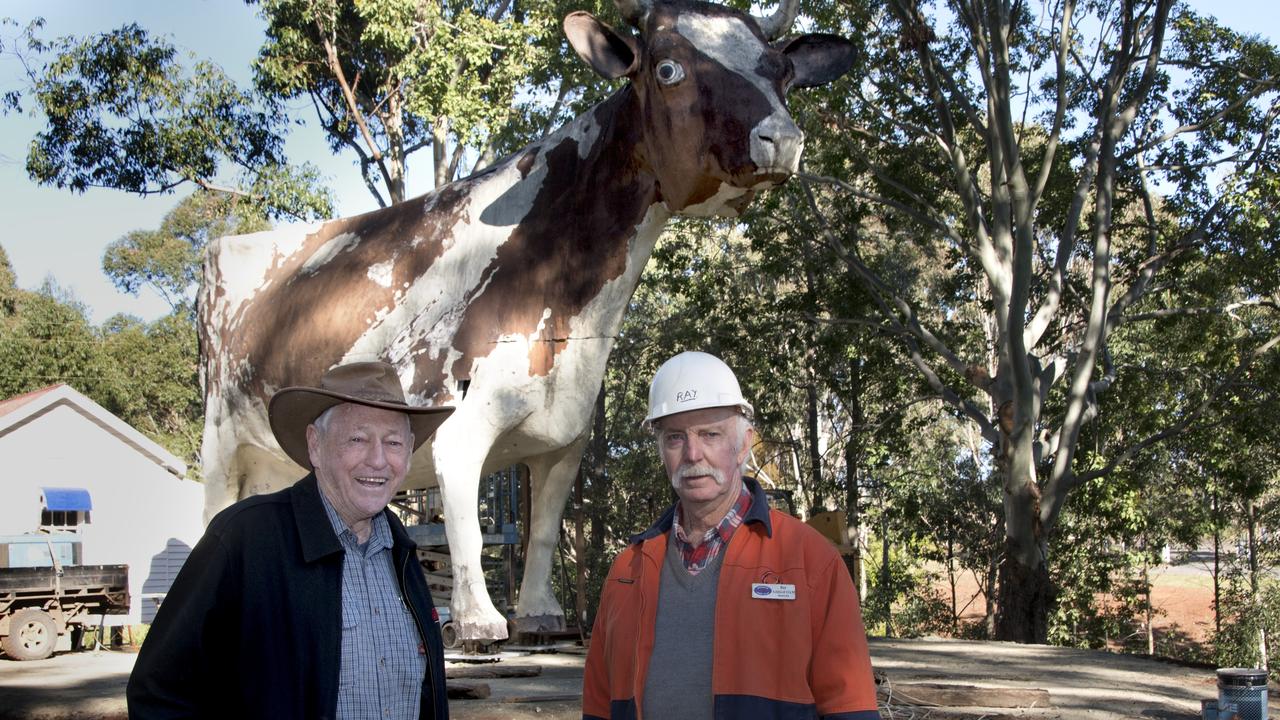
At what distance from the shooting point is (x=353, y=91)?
22.3 meters

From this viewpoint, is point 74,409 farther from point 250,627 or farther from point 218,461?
point 250,627

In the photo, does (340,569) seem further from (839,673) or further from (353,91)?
(353,91)

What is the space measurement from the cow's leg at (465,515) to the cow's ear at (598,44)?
2073 millimetres

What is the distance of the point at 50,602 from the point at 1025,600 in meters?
12.7

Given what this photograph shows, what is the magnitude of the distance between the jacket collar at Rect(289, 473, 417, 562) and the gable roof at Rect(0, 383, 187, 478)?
25.5 metres

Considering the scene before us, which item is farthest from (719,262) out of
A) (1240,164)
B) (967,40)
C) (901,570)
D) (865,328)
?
(901,570)

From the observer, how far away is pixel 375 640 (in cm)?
292

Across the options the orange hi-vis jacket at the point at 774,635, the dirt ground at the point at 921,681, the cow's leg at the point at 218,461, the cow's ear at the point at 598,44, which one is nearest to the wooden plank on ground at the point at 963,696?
the dirt ground at the point at 921,681

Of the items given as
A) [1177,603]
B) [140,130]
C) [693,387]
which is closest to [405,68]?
[140,130]

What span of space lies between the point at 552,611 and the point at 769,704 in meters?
Result: 4.98

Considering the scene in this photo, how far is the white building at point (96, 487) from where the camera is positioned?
2639 cm

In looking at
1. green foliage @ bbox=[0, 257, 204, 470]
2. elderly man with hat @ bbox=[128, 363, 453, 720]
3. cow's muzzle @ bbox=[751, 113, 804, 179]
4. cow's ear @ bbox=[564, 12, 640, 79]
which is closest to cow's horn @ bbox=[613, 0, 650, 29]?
cow's ear @ bbox=[564, 12, 640, 79]

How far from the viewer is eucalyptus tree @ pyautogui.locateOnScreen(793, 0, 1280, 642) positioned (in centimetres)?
1670

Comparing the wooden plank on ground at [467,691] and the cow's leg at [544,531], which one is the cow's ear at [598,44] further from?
the wooden plank on ground at [467,691]
